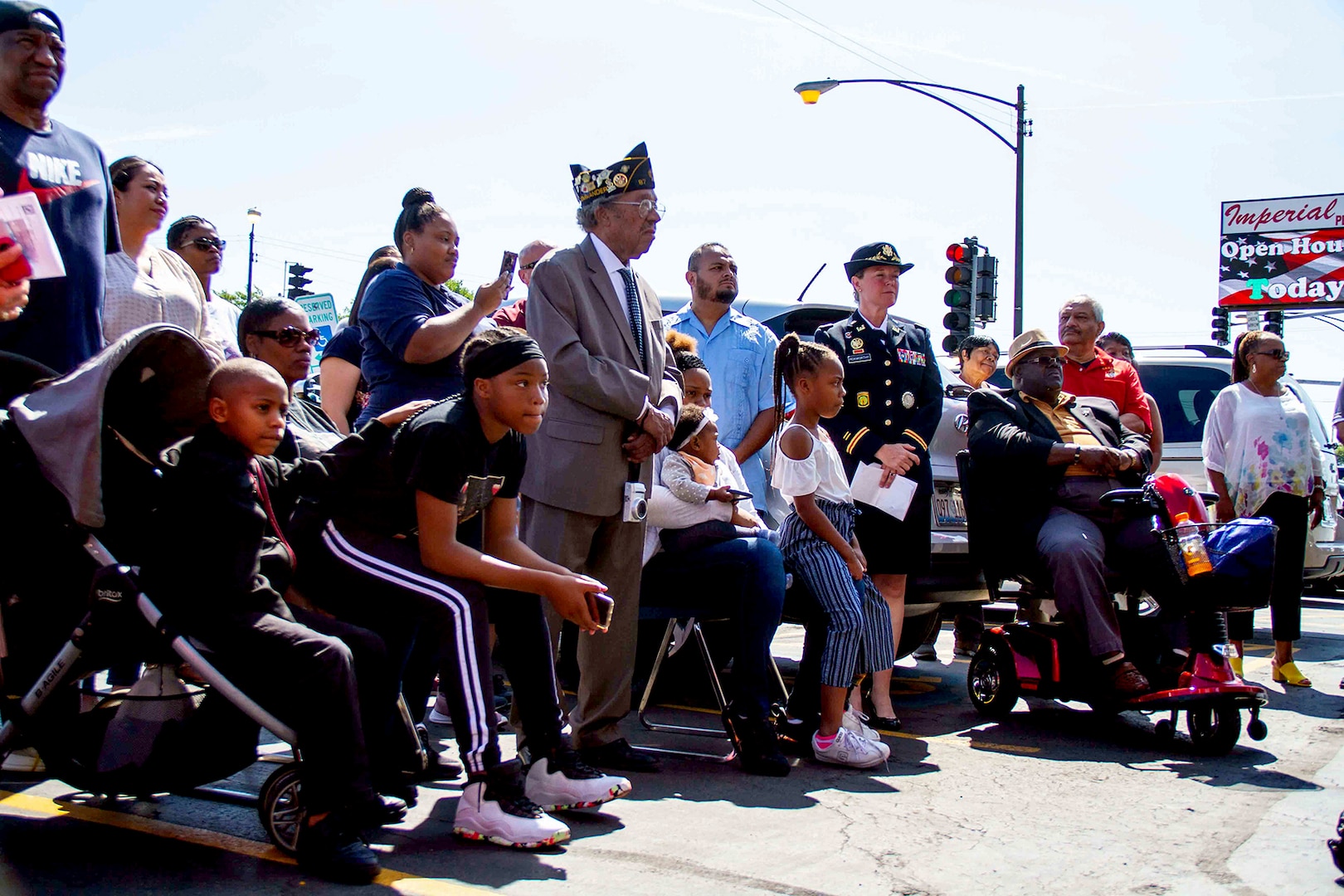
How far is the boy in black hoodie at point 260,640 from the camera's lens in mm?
3209

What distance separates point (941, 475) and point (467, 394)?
3.70 meters

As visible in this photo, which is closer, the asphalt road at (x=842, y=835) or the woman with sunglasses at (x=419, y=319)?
the asphalt road at (x=842, y=835)

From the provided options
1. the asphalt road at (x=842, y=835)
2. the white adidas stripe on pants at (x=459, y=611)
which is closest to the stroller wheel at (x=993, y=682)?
the asphalt road at (x=842, y=835)

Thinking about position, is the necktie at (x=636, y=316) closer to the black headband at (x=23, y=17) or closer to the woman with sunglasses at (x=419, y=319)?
the woman with sunglasses at (x=419, y=319)

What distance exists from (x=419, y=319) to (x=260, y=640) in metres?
1.74

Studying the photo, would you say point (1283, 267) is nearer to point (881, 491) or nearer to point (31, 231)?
point (881, 491)

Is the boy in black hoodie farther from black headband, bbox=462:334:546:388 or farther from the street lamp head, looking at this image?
the street lamp head

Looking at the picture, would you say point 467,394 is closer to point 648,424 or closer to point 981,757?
point 648,424

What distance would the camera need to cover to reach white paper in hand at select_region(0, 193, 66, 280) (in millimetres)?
3099

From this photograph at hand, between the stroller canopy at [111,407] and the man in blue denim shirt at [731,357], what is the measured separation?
301 centimetres

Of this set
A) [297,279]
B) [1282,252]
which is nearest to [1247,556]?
[297,279]

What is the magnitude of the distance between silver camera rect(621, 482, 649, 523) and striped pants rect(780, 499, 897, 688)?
0.87 metres

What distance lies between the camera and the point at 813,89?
16.3 metres

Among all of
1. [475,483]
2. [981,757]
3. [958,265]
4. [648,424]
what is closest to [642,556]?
[648,424]
